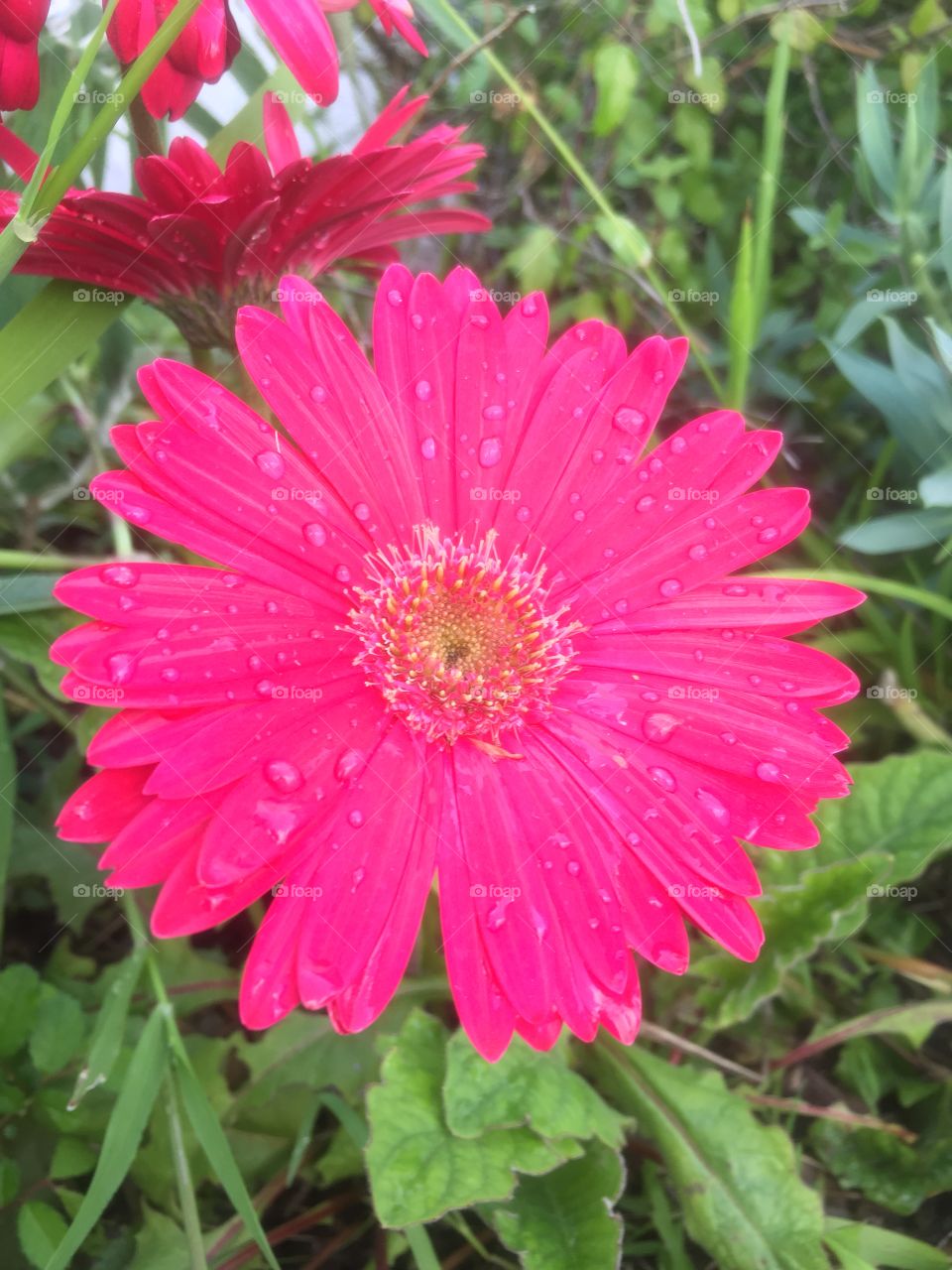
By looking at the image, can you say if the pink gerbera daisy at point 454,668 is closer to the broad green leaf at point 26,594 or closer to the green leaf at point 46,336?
the green leaf at point 46,336

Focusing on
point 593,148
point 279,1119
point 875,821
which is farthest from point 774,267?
point 279,1119

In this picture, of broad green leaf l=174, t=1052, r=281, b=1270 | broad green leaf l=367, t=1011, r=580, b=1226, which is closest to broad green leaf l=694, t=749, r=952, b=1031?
broad green leaf l=367, t=1011, r=580, b=1226

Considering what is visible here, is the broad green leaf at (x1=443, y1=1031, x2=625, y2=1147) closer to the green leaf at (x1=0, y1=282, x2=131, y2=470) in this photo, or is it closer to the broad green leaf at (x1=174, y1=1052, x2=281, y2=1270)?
the broad green leaf at (x1=174, y1=1052, x2=281, y2=1270)

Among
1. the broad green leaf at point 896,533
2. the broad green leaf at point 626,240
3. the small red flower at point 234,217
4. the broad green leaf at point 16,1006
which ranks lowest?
the broad green leaf at point 896,533

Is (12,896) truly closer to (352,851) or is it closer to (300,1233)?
(300,1233)

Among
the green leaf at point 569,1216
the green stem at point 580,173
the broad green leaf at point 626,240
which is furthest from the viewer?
the broad green leaf at point 626,240

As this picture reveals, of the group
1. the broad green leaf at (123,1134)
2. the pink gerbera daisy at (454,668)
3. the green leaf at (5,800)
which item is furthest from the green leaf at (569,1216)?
the green leaf at (5,800)

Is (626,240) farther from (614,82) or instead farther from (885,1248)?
(885,1248)
